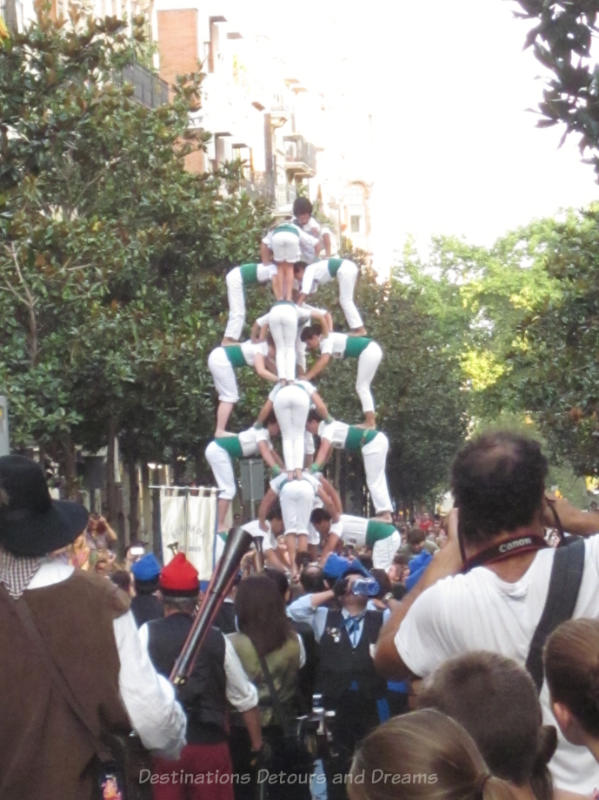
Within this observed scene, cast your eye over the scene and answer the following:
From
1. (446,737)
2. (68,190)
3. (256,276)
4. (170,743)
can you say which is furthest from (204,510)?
A: (446,737)

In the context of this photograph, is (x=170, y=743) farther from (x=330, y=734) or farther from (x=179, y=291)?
(x=179, y=291)

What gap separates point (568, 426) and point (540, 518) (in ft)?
117

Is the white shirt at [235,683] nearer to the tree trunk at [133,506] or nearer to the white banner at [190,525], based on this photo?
the white banner at [190,525]

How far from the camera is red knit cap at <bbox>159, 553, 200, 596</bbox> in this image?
8.73m

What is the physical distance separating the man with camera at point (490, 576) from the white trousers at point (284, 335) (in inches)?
836

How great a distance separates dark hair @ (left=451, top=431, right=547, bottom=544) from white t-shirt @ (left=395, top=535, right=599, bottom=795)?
117 mm

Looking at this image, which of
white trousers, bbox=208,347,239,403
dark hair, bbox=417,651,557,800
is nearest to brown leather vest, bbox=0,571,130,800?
dark hair, bbox=417,651,557,800

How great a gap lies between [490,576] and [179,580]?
11.9 feet

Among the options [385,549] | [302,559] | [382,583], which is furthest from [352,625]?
[385,549]

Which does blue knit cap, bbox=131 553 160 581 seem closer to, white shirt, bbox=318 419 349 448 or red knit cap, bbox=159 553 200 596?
red knit cap, bbox=159 553 200 596

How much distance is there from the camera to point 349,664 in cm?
1189

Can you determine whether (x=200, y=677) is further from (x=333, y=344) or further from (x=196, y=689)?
(x=333, y=344)

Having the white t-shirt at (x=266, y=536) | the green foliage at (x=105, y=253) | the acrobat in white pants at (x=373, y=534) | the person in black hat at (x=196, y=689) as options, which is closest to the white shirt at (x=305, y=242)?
the green foliage at (x=105, y=253)

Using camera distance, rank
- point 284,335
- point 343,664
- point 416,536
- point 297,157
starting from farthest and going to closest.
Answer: point 297,157
point 284,335
point 416,536
point 343,664
